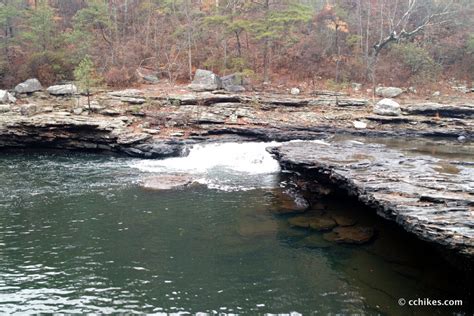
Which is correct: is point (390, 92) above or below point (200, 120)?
above

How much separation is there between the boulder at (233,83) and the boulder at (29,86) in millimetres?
13165

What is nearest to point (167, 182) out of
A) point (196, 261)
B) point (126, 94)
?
point (196, 261)

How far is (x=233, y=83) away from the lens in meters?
27.6

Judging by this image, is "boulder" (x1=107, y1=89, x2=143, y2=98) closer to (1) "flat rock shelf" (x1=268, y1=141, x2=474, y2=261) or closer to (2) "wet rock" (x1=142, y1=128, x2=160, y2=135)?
(2) "wet rock" (x1=142, y1=128, x2=160, y2=135)

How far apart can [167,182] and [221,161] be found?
4.72m

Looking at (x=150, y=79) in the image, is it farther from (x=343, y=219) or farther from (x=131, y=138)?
(x=343, y=219)

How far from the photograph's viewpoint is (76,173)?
17391mm

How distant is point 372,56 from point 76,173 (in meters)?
24.3

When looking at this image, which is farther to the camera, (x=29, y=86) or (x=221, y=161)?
(x=29, y=86)

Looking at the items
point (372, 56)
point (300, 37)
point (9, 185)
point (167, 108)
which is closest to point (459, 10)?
point (372, 56)

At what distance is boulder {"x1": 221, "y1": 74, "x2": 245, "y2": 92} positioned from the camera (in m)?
26.7

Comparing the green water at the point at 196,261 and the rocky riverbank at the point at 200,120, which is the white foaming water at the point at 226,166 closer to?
the rocky riverbank at the point at 200,120

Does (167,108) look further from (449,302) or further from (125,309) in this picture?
(449,302)

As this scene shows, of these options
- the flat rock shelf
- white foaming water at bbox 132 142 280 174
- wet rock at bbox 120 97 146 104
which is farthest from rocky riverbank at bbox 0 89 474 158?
the flat rock shelf
